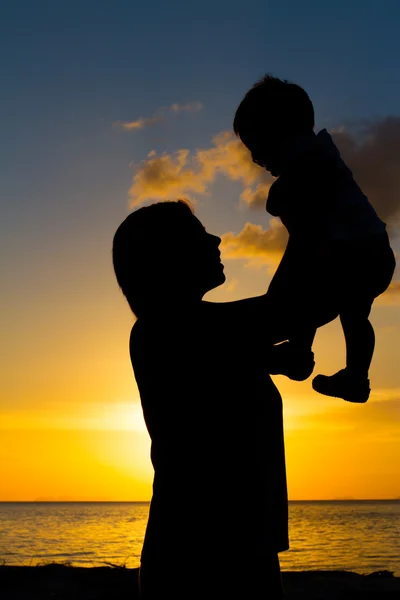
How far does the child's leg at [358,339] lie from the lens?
306cm

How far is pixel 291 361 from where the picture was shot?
2621mm

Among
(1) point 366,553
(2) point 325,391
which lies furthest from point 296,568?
(2) point 325,391

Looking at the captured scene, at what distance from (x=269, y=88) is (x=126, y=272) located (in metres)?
1.27

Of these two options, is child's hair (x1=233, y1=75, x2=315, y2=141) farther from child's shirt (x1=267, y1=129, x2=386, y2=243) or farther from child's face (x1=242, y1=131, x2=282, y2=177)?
child's shirt (x1=267, y1=129, x2=386, y2=243)

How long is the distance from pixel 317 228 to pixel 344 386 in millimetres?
741

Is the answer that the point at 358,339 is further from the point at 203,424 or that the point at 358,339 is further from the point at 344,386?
the point at 203,424

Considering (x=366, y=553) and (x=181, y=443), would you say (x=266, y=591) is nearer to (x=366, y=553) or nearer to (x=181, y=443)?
(x=181, y=443)

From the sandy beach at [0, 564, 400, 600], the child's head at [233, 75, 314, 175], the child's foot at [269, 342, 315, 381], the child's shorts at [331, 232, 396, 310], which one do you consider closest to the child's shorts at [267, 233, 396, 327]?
the child's shorts at [331, 232, 396, 310]

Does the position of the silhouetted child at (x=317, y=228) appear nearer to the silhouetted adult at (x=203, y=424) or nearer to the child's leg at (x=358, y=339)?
the child's leg at (x=358, y=339)

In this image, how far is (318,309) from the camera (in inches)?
111

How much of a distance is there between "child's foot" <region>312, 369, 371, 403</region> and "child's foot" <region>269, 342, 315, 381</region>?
0.33 metres

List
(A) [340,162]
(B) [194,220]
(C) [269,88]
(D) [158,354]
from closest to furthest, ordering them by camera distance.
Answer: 1. (D) [158,354]
2. (B) [194,220]
3. (A) [340,162]
4. (C) [269,88]

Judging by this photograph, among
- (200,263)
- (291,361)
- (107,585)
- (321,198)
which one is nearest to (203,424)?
(291,361)

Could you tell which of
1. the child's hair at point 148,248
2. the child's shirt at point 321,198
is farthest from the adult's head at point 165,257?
the child's shirt at point 321,198
